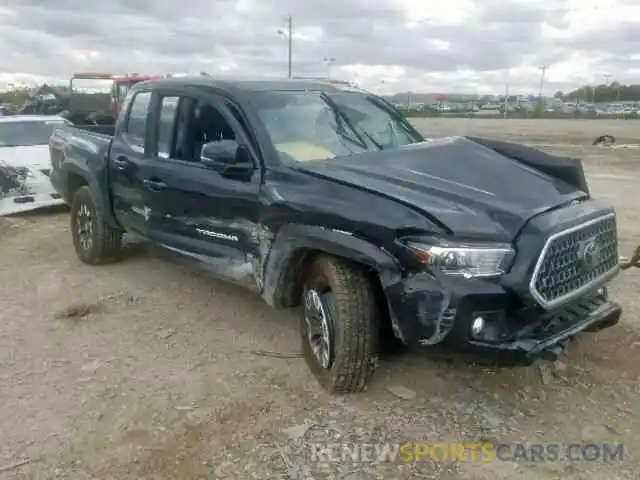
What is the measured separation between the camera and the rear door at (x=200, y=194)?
448 cm

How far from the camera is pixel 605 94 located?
3346 inches

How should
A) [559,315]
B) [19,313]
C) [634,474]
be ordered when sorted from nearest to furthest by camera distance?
[634,474] → [559,315] → [19,313]

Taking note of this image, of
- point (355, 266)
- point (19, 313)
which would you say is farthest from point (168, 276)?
point (355, 266)

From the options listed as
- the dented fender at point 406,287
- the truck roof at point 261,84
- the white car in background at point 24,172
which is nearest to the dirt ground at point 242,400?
the dented fender at point 406,287

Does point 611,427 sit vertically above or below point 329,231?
below

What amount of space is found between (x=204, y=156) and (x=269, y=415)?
66.6 inches

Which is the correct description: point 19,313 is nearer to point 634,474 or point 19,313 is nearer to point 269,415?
point 269,415

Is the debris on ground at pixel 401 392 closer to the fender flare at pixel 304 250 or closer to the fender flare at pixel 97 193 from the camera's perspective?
the fender flare at pixel 304 250

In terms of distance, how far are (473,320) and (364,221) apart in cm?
75

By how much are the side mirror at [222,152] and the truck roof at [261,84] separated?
0.56m

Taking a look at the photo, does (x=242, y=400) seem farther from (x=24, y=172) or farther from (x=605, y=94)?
(x=605, y=94)

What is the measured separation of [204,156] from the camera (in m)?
4.44

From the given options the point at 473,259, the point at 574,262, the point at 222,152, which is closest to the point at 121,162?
the point at 222,152

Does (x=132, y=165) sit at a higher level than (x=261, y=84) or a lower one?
lower
